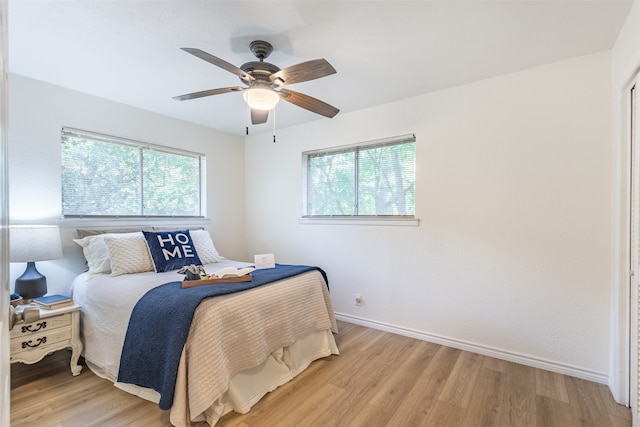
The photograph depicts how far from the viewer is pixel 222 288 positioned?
1945 mm

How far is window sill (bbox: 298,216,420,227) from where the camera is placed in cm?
297

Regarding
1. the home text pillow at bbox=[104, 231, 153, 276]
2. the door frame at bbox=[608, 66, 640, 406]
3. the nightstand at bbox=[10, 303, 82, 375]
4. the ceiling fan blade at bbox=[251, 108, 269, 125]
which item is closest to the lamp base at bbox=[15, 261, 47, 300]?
the nightstand at bbox=[10, 303, 82, 375]

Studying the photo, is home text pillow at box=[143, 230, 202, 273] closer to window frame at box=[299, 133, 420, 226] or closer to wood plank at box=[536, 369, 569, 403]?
window frame at box=[299, 133, 420, 226]

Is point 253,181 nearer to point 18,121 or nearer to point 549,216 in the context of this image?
point 18,121

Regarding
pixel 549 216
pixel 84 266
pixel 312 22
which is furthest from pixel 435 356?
pixel 84 266

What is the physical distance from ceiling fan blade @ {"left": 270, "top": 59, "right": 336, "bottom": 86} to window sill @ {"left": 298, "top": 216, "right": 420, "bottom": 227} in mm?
1699

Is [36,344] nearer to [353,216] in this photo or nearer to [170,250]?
[170,250]

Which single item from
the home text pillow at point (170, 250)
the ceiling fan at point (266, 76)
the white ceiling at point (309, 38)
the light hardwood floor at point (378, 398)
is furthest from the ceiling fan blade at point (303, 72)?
the light hardwood floor at point (378, 398)

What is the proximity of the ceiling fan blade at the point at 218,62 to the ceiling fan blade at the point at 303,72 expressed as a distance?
182 mm

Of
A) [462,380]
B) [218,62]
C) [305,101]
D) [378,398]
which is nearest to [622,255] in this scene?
[462,380]

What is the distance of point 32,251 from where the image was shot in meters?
2.14

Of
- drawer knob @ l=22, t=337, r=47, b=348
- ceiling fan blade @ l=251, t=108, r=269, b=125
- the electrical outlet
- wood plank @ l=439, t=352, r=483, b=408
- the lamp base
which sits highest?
ceiling fan blade @ l=251, t=108, r=269, b=125

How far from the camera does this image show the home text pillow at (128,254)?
2.45m

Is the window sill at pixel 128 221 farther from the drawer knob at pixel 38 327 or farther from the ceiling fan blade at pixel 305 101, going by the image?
the ceiling fan blade at pixel 305 101
